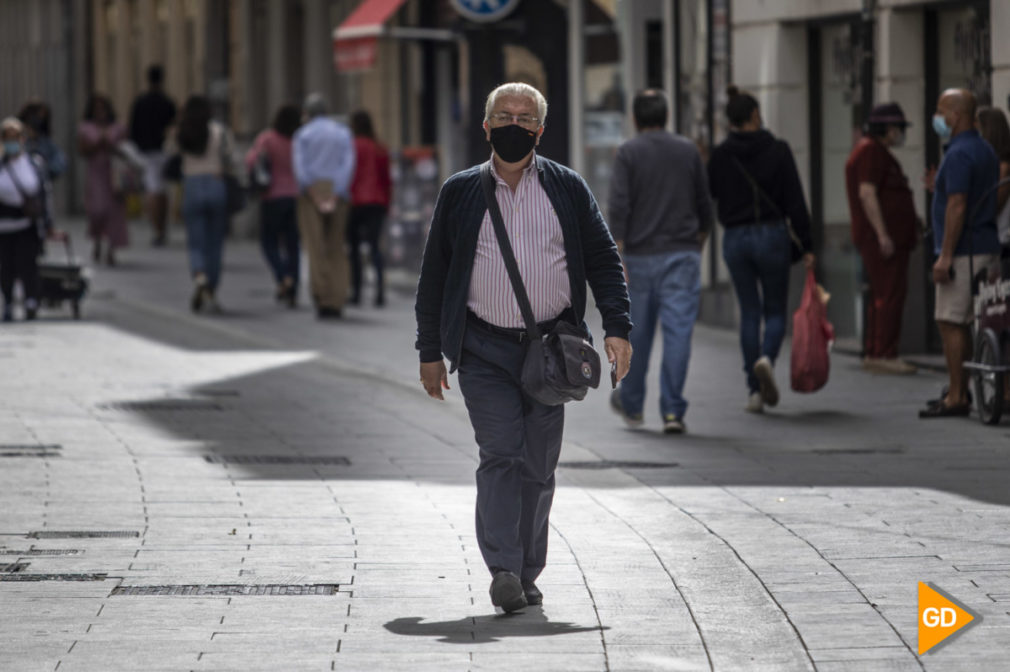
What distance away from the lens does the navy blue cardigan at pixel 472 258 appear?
6660 millimetres

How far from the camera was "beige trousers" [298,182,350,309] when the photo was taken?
18.7m

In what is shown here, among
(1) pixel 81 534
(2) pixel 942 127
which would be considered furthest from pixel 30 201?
(1) pixel 81 534

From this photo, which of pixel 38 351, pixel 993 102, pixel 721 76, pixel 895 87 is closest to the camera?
pixel 993 102

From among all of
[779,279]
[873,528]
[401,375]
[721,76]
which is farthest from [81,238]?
[873,528]

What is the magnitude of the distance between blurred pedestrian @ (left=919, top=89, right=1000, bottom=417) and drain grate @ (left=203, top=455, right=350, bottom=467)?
336cm

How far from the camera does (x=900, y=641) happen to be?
5.98m

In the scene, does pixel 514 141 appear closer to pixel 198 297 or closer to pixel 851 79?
pixel 851 79

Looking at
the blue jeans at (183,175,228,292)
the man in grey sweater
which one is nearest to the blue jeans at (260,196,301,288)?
the blue jeans at (183,175,228,292)

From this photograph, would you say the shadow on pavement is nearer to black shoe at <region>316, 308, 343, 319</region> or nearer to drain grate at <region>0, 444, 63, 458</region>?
drain grate at <region>0, 444, 63, 458</region>

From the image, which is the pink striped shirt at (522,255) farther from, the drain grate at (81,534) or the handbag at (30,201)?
the handbag at (30,201)

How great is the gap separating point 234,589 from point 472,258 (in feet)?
4.19

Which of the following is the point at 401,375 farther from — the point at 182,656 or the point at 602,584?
the point at 182,656

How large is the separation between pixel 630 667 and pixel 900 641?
2.58 feet

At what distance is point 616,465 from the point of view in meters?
9.98
